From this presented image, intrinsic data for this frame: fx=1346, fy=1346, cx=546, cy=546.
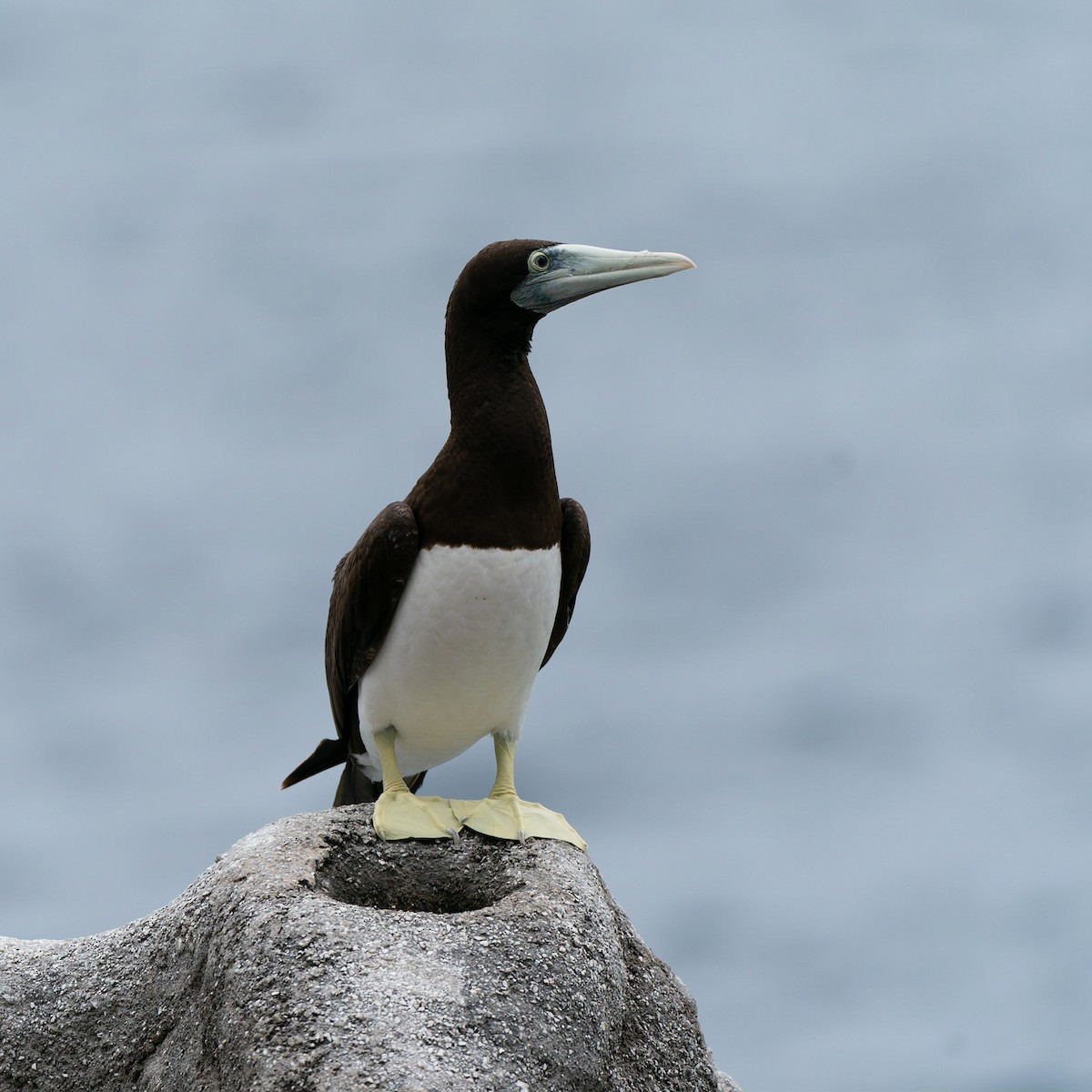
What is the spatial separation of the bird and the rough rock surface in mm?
295

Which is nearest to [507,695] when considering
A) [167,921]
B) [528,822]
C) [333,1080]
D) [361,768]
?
[528,822]

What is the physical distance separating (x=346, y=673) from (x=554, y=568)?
119 centimetres

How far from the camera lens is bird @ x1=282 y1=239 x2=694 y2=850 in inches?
234

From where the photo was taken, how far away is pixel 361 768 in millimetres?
7039

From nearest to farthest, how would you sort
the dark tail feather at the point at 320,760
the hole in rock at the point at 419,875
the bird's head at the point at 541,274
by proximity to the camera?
the hole in rock at the point at 419,875
the bird's head at the point at 541,274
the dark tail feather at the point at 320,760

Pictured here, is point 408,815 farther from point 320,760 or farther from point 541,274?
point 541,274

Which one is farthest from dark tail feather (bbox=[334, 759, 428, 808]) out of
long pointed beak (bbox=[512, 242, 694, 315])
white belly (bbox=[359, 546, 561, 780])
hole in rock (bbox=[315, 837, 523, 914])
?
long pointed beak (bbox=[512, 242, 694, 315])

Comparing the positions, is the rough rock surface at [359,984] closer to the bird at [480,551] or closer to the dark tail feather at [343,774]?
the bird at [480,551]

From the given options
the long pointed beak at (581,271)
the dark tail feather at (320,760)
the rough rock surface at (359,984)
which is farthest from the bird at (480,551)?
the dark tail feather at (320,760)

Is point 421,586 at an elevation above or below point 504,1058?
above

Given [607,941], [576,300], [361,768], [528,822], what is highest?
[576,300]

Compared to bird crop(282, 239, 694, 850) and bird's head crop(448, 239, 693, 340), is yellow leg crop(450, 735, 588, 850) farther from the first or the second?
bird's head crop(448, 239, 693, 340)

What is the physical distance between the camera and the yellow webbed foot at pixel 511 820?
5986 millimetres

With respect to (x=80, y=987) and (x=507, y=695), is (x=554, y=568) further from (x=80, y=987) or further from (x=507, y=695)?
(x=80, y=987)
